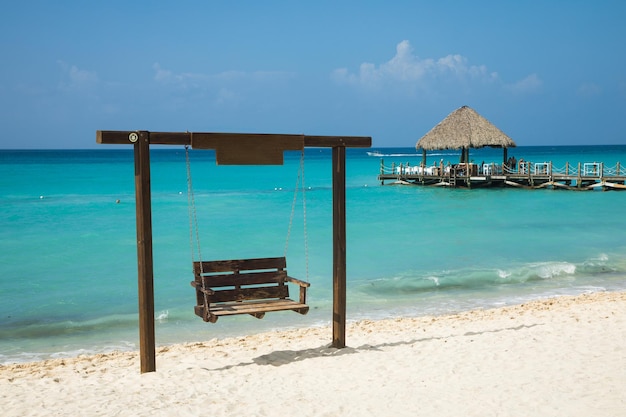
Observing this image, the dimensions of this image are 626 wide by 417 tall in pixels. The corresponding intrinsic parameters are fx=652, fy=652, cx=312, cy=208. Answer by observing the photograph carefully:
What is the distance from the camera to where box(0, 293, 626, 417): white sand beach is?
15.8 ft

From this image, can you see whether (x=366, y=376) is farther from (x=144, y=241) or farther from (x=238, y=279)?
(x=144, y=241)

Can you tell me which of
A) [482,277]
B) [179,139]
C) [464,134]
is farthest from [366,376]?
[464,134]

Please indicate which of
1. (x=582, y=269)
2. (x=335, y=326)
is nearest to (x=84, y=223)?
(x=582, y=269)

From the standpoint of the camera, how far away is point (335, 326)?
658 cm

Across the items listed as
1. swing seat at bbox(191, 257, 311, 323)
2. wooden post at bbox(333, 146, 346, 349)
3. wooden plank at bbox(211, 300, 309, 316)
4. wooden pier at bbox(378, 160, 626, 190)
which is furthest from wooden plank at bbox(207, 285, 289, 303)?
wooden pier at bbox(378, 160, 626, 190)

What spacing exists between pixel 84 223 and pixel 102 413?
60.7 feet

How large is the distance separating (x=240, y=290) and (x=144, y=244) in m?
1.14

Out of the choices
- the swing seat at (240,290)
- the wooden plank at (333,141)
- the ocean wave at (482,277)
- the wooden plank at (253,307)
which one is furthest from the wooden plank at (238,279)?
the ocean wave at (482,277)

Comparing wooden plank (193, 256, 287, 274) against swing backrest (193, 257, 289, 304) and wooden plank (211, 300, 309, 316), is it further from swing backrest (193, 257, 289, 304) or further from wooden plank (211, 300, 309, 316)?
wooden plank (211, 300, 309, 316)

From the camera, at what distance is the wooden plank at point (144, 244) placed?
17.6ft

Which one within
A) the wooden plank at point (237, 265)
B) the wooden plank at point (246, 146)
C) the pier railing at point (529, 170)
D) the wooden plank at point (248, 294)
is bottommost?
the wooden plank at point (248, 294)

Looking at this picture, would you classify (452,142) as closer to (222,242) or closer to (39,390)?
(222,242)

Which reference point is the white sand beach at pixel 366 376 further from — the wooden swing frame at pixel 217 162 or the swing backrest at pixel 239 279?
the swing backrest at pixel 239 279

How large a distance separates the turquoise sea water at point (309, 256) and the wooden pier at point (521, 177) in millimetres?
995
